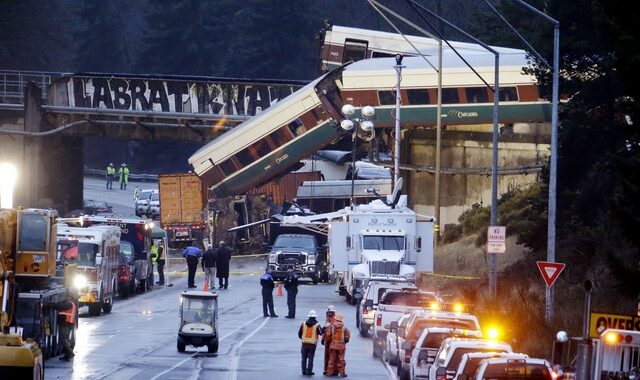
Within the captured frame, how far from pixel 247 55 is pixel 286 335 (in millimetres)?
86286

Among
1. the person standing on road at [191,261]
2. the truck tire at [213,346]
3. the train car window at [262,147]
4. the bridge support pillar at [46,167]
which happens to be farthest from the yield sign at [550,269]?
the bridge support pillar at [46,167]

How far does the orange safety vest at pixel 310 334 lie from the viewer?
97.0ft

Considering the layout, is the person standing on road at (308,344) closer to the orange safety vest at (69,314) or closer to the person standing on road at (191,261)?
the orange safety vest at (69,314)

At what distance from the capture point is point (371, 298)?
37.9 meters

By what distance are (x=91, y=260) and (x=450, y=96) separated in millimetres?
24307

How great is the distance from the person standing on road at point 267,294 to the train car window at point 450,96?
71.5 ft

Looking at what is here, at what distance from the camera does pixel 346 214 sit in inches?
1959

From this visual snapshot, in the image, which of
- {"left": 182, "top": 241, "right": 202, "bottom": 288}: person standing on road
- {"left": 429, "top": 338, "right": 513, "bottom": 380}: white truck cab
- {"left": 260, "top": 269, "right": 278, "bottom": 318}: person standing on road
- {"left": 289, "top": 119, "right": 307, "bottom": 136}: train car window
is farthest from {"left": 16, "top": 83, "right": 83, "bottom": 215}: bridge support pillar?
{"left": 429, "top": 338, "right": 513, "bottom": 380}: white truck cab

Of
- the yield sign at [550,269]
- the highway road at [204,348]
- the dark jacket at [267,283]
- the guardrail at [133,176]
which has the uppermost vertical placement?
the guardrail at [133,176]

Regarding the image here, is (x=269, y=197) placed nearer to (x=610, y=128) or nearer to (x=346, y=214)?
(x=346, y=214)

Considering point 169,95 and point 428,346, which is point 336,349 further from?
point 169,95

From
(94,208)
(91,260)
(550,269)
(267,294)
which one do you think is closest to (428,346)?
(550,269)

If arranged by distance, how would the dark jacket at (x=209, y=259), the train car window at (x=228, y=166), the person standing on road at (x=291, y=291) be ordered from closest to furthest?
the person standing on road at (x=291, y=291) < the dark jacket at (x=209, y=259) < the train car window at (x=228, y=166)

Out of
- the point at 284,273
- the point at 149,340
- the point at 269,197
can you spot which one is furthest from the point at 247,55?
the point at 149,340
